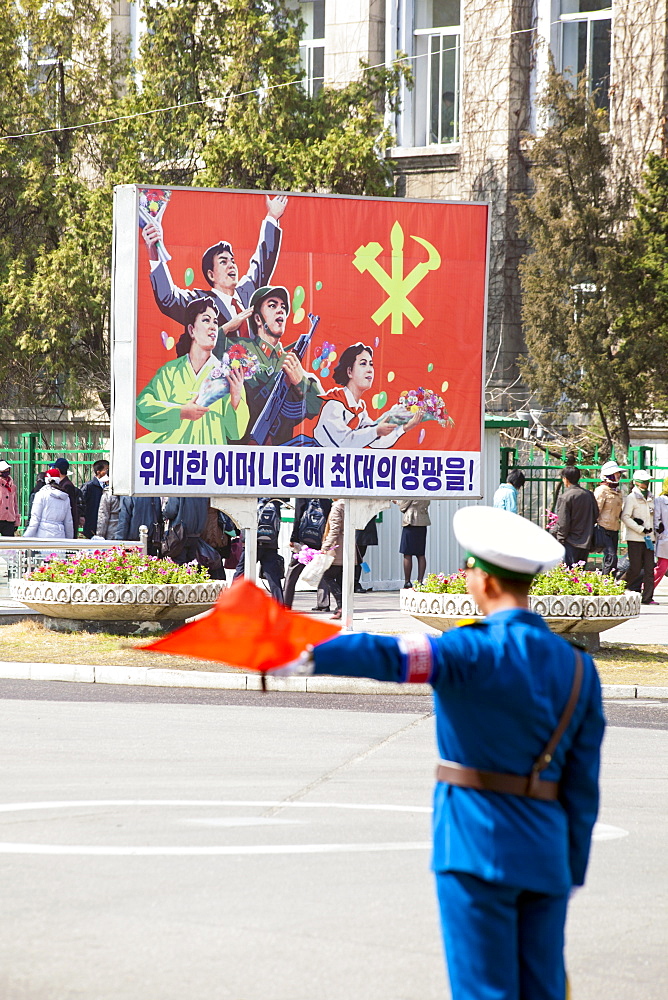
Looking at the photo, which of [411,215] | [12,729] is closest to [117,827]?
[12,729]

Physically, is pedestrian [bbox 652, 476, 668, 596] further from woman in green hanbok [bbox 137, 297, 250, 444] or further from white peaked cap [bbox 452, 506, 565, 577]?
white peaked cap [bbox 452, 506, 565, 577]

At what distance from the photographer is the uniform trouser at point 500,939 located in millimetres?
3268

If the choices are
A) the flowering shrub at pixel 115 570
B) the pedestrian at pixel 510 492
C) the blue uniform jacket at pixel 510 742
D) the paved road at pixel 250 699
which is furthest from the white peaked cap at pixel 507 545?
the pedestrian at pixel 510 492

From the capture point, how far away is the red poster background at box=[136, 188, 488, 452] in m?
14.7

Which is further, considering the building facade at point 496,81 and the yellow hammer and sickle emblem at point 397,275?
the building facade at point 496,81

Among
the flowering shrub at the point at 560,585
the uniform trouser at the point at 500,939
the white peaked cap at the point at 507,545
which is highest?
the white peaked cap at the point at 507,545

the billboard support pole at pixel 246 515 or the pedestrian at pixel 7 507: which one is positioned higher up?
the billboard support pole at pixel 246 515

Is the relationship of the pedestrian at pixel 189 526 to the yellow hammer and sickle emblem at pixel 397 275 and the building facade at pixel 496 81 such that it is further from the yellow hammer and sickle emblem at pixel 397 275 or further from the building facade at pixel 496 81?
the building facade at pixel 496 81

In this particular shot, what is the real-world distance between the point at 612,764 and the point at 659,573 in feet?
40.0

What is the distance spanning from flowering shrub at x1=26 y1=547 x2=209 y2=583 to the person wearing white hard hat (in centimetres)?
1136

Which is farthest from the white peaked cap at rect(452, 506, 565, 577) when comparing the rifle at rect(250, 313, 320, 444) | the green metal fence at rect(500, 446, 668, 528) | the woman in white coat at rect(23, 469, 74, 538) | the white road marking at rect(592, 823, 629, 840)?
the green metal fence at rect(500, 446, 668, 528)

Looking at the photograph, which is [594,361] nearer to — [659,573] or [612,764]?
[659,573]

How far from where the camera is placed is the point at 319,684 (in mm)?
13094

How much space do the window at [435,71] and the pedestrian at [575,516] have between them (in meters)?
16.3
